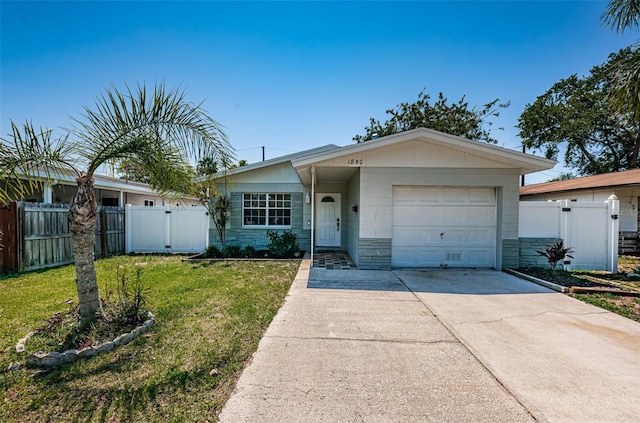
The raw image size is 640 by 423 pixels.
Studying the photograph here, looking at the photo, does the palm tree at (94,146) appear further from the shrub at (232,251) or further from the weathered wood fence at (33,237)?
the shrub at (232,251)

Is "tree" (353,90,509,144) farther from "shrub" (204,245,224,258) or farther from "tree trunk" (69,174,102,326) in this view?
"tree trunk" (69,174,102,326)

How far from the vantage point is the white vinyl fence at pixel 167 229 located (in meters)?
10.8

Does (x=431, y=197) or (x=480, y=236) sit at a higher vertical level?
(x=431, y=197)

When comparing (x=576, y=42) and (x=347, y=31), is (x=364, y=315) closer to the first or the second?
(x=347, y=31)

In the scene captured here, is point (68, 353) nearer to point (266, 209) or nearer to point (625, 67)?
point (266, 209)

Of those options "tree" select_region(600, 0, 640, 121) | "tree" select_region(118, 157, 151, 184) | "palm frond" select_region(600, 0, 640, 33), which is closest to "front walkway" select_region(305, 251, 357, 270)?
"tree" select_region(118, 157, 151, 184)

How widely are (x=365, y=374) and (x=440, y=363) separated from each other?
0.88 metres

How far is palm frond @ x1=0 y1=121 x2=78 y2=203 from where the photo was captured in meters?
3.05

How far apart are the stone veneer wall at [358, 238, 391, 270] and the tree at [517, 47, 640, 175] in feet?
67.6

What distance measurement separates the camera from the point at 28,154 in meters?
3.18

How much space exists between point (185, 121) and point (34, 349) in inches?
123

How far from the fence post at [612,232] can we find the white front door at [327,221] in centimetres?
817

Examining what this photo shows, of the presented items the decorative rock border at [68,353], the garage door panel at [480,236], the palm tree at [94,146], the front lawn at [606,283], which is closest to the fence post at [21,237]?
the palm tree at [94,146]

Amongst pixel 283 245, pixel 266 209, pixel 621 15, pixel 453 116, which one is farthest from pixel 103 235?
pixel 453 116
